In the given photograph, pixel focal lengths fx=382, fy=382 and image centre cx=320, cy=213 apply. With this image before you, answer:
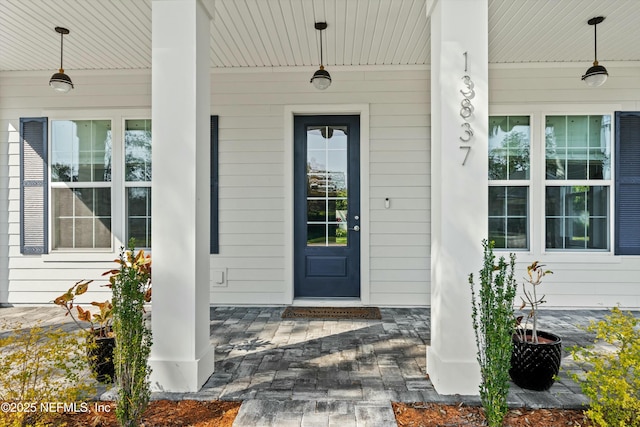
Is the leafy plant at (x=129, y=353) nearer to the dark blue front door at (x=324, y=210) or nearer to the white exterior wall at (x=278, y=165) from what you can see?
the white exterior wall at (x=278, y=165)

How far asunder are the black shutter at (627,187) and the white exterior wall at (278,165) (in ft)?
1.65

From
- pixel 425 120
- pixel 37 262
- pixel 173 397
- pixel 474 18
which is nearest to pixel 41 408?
pixel 173 397

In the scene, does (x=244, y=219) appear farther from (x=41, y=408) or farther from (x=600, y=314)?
(x=600, y=314)

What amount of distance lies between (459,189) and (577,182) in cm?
292

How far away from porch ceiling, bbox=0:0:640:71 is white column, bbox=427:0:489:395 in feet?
3.58

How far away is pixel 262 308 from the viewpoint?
14.4 ft

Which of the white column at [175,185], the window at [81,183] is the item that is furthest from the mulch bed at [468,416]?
Answer: the window at [81,183]

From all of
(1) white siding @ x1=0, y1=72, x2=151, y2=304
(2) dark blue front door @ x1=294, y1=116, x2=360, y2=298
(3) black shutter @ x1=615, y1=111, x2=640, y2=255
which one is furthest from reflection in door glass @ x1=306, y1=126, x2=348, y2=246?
(3) black shutter @ x1=615, y1=111, x2=640, y2=255

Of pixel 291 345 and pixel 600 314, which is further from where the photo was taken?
pixel 600 314

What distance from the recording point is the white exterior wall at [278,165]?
4.39 m

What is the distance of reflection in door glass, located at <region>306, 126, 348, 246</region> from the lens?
459cm

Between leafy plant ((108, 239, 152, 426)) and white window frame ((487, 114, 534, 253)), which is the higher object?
white window frame ((487, 114, 534, 253))

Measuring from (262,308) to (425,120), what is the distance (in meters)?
2.88

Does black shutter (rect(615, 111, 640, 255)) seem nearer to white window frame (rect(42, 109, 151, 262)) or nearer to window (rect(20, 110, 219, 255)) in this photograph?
window (rect(20, 110, 219, 255))
